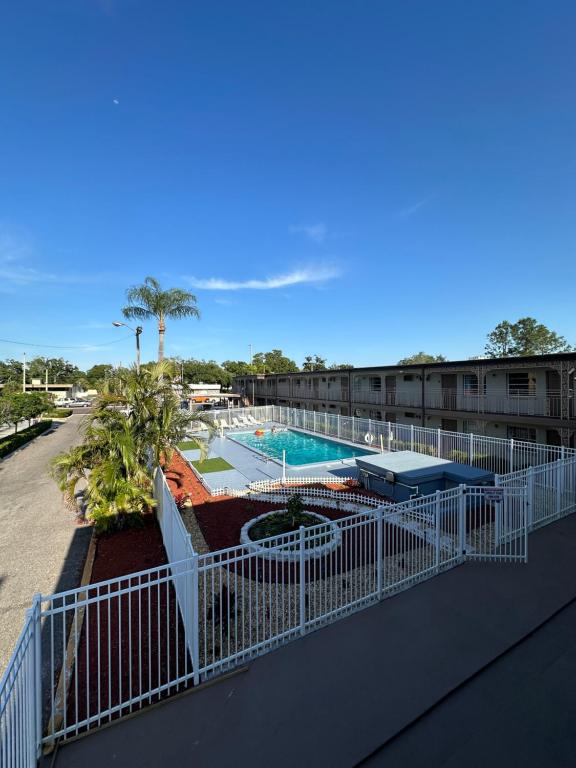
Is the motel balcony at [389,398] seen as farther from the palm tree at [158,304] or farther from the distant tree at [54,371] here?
the distant tree at [54,371]

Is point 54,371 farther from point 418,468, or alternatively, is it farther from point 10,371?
point 418,468

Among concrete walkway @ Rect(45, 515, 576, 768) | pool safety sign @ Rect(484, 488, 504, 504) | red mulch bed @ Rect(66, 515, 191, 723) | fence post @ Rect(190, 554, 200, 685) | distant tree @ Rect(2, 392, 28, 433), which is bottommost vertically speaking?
red mulch bed @ Rect(66, 515, 191, 723)

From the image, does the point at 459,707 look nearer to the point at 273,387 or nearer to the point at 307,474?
the point at 307,474

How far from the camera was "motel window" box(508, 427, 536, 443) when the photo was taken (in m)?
17.8

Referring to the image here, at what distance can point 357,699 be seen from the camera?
12.4ft

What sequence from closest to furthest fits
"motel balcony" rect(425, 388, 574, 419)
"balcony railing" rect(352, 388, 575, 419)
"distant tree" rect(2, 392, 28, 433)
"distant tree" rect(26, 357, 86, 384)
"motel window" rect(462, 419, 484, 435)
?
1. "motel balcony" rect(425, 388, 574, 419)
2. "balcony railing" rect(352, 388, 575, 419)
3. "motel window" rect(462, 419, 484, 435)
4. "distant tree" rect(2, 392, 28, 433)
5. "distant tree" rect(26, 357, 86, 384)

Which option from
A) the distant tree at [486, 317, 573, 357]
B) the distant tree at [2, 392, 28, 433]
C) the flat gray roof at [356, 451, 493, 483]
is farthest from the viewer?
the distant tree at [486, 317, 573, 357]

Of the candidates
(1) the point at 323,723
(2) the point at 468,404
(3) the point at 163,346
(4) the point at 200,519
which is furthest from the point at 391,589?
(3) the point at 163,346

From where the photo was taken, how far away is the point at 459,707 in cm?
373

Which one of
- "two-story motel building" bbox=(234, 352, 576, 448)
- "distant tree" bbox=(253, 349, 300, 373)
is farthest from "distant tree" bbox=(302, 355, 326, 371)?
"two-story motel building" bbox=(234, 352, 576, 448)

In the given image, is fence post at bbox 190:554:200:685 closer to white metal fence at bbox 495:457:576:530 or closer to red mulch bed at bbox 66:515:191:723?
red mulch bed at bbox 66:515:191:723

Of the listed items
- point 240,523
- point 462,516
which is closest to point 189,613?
point 462,516

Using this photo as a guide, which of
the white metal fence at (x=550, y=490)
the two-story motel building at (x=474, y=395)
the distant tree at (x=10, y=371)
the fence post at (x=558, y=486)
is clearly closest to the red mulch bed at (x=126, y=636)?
the white metal fence at (x=550, y=490)

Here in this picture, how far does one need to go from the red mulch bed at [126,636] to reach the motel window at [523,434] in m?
17.4
